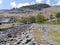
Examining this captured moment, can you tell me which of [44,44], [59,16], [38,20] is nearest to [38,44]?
[44,44]

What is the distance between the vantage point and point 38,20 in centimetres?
17688

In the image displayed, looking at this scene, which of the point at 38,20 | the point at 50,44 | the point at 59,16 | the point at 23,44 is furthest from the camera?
the point at 59,16

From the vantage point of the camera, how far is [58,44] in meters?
29.4

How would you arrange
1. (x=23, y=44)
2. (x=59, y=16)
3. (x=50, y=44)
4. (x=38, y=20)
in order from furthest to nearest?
1. (x=59, y=16)
2. (x=38, y=20)
3. (x=23, y=44)
4. (x=50, y=44)

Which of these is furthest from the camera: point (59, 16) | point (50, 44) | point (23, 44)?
point (59, 16)

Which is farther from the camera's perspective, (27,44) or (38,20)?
(38,20)

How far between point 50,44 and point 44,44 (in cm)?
84

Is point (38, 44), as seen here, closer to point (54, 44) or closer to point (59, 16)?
point (54, 44)

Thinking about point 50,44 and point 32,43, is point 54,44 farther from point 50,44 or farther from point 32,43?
point 32,43

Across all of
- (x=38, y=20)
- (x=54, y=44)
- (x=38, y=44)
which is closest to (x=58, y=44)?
(x=54, y=44)

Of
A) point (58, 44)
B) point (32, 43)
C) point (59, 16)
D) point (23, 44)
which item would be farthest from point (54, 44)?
point (59, 16)

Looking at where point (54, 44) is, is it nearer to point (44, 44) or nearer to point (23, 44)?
point (44, 44)

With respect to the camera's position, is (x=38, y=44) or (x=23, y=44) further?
(x=23, y=44)

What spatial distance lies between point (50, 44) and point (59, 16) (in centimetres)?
16716
